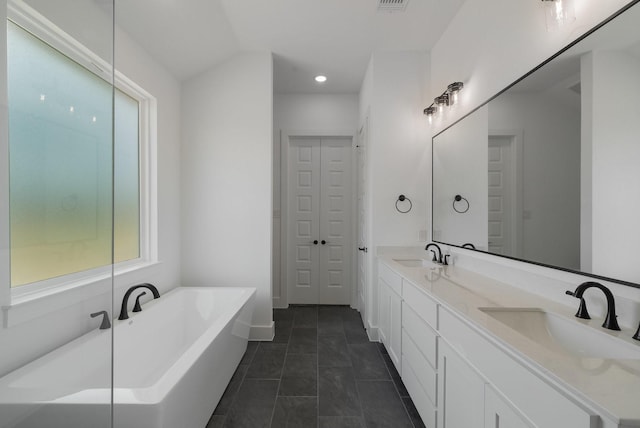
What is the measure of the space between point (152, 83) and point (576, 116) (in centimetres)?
291

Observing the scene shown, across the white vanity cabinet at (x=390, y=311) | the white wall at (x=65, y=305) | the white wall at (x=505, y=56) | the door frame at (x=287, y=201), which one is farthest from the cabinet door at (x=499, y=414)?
the door frame at (x=287, y=201)

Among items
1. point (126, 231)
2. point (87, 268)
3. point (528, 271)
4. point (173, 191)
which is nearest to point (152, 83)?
point (173, 191)

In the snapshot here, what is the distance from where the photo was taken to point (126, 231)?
7.49 ft

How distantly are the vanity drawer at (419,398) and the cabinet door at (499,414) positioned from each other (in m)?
0.53

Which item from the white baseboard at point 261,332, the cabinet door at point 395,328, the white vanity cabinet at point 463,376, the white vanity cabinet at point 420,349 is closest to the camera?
the white vanity cabinet at point 463,376

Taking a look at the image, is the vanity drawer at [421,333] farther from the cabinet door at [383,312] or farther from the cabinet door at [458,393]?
the cabinet door at [383,312]

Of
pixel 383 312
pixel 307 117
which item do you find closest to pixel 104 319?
pixel 383 312

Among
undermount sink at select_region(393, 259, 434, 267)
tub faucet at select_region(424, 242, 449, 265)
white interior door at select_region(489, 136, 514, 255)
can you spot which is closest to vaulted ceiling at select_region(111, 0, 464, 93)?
white interior door at select_region(489, 136, 514, 255)

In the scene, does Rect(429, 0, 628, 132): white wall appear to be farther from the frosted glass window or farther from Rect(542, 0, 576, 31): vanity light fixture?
the frosted glass window

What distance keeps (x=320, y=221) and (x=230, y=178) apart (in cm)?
152

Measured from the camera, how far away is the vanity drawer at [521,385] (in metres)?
0.67

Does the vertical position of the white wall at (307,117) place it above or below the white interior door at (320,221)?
above

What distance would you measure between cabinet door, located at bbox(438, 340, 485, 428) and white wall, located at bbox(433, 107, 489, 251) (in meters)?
0.91

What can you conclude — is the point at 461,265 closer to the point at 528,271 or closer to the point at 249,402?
the point at 528,271
